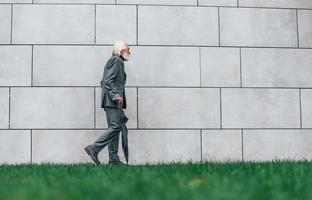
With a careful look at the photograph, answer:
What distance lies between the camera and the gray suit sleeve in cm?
1037

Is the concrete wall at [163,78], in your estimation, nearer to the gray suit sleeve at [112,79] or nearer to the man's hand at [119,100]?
the gray suit sleeve at [112,79]

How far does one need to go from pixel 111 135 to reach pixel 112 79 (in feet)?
3.41

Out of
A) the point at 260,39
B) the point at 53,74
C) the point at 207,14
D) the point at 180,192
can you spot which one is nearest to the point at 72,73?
the point at 53,74

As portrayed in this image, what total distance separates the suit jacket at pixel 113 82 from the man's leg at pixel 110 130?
0.43ft

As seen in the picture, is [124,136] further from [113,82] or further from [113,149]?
[113,82]

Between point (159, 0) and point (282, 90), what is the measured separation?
3242mm

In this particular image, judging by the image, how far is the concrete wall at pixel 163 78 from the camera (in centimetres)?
1137

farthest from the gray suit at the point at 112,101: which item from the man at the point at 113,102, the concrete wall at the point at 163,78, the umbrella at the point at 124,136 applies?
the concrete wall at the point at 163,78

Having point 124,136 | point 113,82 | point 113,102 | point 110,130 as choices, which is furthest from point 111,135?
point 113,82

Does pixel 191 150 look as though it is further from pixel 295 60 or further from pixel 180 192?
pixel 180 192

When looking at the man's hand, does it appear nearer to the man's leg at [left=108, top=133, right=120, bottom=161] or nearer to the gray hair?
the man's leg at [left=108, top=133, right=120, bottom=161]

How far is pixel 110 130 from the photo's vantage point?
10.3 metres

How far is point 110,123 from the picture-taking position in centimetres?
1041

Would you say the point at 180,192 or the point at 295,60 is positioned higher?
the point at 295,60
